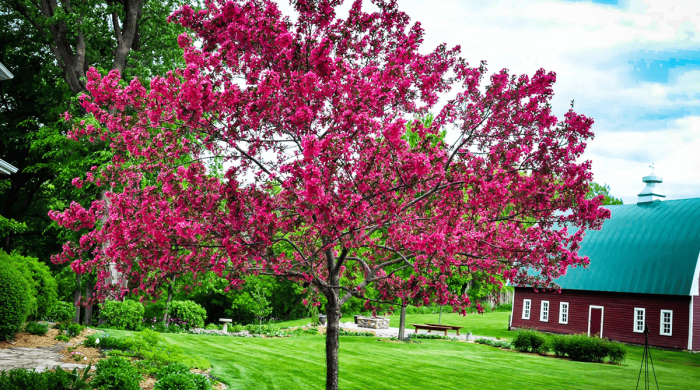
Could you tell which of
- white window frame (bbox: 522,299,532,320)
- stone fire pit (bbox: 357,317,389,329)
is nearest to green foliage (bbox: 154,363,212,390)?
stone fire pit (bbox: 357,317,389,329)

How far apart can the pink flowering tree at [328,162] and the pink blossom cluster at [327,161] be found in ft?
0.08

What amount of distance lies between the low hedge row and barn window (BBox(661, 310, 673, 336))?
6648mm

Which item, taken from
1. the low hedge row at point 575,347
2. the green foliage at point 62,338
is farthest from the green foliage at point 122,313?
the low hedge row at point 575,347

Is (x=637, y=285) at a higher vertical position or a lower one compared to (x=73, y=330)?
higher

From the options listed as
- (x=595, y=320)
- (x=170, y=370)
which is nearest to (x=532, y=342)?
(x=595, y=320)

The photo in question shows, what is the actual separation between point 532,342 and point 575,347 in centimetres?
194

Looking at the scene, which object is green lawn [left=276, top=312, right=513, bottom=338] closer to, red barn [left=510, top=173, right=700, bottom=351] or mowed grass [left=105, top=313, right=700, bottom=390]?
red barn [left=510, top=173, right=700, bottom=351]

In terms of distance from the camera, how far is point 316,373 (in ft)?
38.6

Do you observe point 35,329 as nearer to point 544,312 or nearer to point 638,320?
point 638,320

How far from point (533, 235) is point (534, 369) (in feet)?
36.3

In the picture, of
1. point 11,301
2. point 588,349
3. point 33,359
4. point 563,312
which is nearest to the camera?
point 33,359

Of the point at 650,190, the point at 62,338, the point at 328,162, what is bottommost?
the point at 62,338

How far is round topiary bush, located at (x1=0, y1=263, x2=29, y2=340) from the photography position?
379 inches

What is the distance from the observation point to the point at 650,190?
31.0 metres
